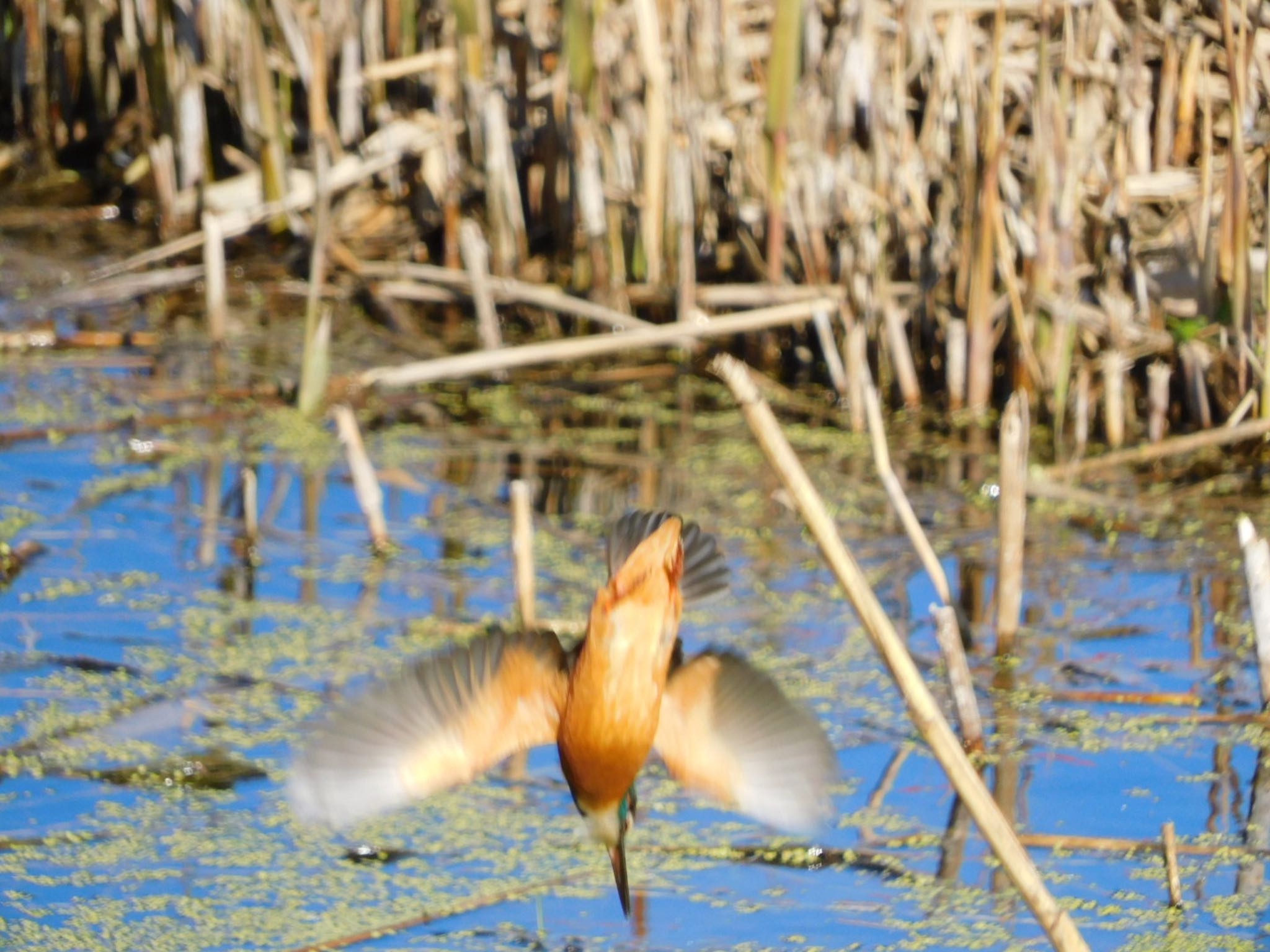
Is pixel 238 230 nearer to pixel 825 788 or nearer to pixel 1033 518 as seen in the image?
pixel 1033 518

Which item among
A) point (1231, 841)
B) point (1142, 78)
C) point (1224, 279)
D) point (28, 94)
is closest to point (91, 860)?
point (1231, 841)

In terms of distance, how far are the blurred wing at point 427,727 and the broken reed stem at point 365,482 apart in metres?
1.67

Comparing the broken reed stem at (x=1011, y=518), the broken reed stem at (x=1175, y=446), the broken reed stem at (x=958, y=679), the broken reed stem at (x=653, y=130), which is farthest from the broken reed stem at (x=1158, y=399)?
the broken reed stem at (x=958, y=679)

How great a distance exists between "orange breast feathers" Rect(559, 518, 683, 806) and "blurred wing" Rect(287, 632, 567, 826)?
0.11 metres

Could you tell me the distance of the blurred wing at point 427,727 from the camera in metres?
2.13

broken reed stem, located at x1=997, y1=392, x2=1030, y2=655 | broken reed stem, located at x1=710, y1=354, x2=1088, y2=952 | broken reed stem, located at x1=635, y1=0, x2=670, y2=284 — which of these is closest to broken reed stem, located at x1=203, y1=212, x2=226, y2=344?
broken reed stem, located at x1=635, y1=0, x2=670, y2=284

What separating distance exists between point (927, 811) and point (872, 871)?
0.72 ft

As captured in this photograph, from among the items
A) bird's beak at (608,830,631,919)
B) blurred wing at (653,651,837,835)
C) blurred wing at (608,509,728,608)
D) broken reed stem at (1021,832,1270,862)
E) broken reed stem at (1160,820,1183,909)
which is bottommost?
broken reed stem at (1021,832,1270,862)

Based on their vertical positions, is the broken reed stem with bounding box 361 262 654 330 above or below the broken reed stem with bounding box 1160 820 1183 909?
above

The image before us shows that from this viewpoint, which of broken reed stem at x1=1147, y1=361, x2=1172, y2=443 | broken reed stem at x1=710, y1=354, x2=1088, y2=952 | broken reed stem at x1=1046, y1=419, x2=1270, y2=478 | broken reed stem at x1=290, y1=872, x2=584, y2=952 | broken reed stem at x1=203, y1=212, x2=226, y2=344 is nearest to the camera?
broken reed stem at x1=710, y1=354, x2=1088, y2=952

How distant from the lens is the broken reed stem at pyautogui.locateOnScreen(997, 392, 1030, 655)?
10.3ft

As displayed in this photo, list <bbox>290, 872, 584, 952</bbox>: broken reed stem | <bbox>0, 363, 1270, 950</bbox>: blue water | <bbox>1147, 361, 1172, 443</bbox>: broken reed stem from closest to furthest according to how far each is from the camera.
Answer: <bbox>290, 872, 584, 952</bbox>: broken reed stem, <bbox>0, 363, 1270, 950</bbox>: blue water, <bbox>1147, 361, 1172, 443</bbox>: broken reed stem

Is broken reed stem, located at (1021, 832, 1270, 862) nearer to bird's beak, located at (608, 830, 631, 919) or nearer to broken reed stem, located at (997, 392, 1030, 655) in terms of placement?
broken reed stem, located at (997, 392, 1030, 655)

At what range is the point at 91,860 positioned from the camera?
2744 millimetres
